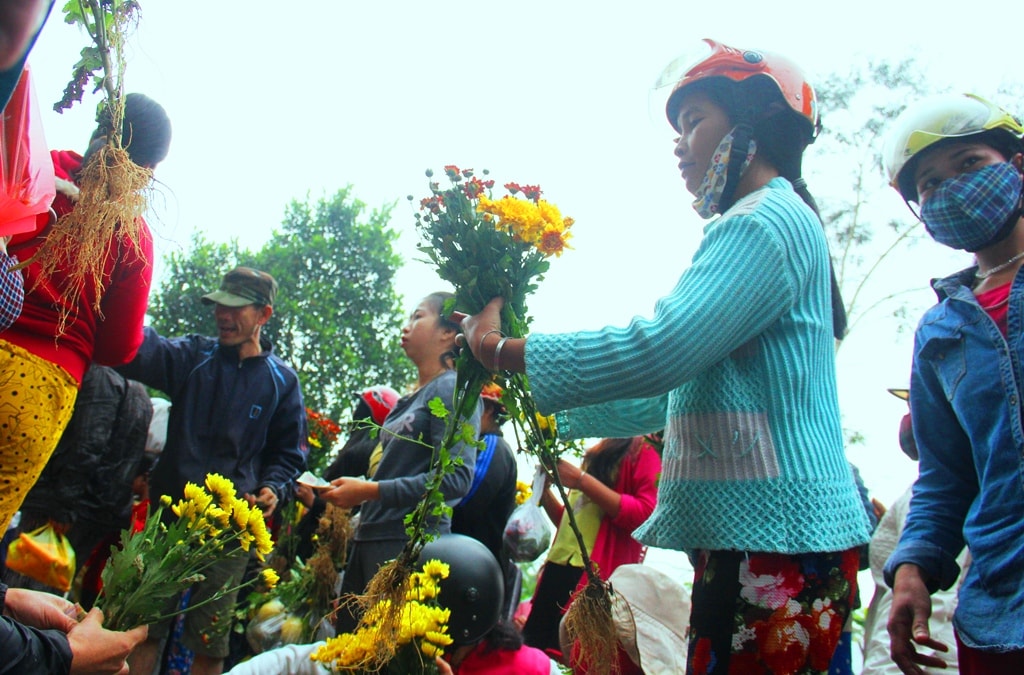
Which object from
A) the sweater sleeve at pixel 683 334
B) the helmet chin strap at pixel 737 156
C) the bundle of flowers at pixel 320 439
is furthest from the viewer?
the bundle of flowers at pixel 320 439

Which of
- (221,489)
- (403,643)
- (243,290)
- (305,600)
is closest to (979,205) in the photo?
(403,643)

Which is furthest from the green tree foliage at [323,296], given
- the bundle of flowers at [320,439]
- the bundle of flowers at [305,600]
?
the bundle of flowers at [305,600]

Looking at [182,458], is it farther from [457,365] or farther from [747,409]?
[747,409]

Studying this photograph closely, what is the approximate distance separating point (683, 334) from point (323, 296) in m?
10.9

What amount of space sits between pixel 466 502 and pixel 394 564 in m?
1.95

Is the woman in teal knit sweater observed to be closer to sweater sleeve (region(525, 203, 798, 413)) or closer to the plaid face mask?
sweater sleeve (region(525, 203, 798, 413))

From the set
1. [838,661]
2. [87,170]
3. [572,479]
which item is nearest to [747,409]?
[838,661]

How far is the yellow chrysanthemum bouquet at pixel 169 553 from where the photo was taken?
6.44 ft

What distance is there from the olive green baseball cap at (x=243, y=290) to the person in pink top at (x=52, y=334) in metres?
1.51

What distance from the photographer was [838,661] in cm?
163

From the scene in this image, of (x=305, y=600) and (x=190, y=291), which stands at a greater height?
(x=190, y=291)

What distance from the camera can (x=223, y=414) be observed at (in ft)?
12.5

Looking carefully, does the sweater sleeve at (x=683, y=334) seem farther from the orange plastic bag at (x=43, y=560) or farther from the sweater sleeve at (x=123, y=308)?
the orange plastic bag at (x=43, y=560)

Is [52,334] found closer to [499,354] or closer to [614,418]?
[499,354]
